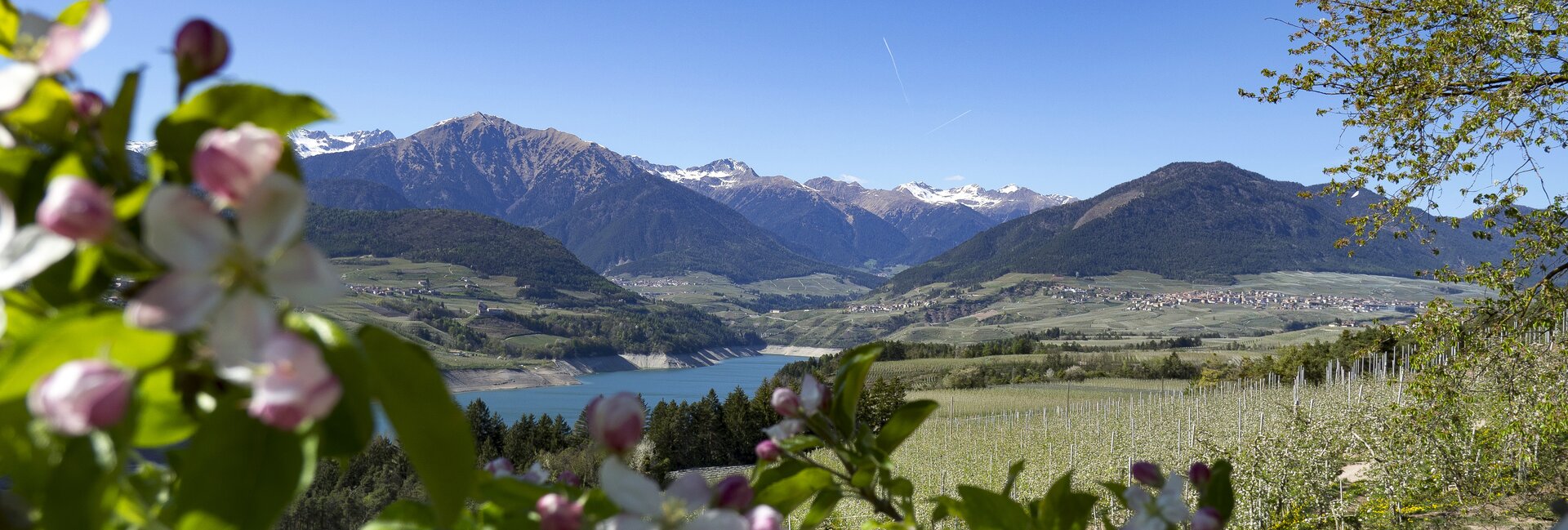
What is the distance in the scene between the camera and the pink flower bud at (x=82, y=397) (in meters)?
0.30

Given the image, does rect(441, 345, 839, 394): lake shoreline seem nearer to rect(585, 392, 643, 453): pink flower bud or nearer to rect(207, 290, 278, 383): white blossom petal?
rect(585, 392, 643, 453): pink flower bud

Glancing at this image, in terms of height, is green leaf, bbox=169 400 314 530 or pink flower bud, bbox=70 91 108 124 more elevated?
pink flower bud, bbox=70 91 108 124

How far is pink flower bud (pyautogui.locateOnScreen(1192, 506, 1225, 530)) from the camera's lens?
745 millimetres

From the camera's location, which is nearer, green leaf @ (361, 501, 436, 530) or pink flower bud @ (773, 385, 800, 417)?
green leaf @ (361, 501, 436, 530)

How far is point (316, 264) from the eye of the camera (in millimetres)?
319

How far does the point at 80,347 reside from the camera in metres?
0.32

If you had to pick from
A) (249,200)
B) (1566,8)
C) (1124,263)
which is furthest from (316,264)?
(1124,263)

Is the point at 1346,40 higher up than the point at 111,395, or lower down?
higher up

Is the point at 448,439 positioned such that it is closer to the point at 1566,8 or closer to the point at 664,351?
the point at 1566,8

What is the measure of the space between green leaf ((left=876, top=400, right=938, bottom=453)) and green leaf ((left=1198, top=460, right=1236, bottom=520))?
0.26 meters

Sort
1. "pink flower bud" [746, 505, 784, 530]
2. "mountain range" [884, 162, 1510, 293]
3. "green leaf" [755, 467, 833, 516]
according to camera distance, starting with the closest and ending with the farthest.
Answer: "pink flower bud" [746, 505, 784, 530] < "green leaf" [755, 467, 833, 516] < "mountain range" [884, 162, 1510, 293]

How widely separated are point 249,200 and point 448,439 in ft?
0.43

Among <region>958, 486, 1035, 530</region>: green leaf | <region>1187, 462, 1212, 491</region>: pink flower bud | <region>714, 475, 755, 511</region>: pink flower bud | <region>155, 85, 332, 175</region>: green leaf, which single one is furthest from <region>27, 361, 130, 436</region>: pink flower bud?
<region>1187, 462, 1212, 491</region>: pink flower bud

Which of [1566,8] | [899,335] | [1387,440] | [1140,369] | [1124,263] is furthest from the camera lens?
[1124,263]
